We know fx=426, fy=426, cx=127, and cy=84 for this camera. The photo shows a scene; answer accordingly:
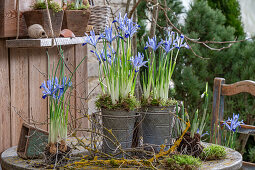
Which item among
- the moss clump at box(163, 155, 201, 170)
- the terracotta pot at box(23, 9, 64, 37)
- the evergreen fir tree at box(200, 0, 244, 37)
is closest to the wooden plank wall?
the terracotta pot at box(23, 9, 64, 37)

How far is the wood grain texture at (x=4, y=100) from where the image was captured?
2.17 metres

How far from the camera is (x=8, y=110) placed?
222 centimetres

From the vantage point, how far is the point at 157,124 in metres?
1.94

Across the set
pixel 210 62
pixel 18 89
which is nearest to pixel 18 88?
pixel 18 89

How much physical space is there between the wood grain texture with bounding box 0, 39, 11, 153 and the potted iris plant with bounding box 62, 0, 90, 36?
0.44 metres

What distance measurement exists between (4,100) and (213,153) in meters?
1.08

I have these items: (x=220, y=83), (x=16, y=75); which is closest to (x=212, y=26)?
(x=220, y=83)

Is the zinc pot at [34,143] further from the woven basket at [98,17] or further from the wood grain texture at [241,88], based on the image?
the wood grain texture at [241,88]

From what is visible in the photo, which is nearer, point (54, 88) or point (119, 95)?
point (54, 88)

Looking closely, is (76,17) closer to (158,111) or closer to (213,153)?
(158,111)

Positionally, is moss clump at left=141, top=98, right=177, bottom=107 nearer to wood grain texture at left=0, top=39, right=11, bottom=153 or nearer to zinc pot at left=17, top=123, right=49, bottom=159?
zinc pot at left=17, top=123, right=49, bottom=159

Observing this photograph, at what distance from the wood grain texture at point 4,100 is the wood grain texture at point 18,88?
0.03 meters

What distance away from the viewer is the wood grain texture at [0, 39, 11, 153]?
217 cm

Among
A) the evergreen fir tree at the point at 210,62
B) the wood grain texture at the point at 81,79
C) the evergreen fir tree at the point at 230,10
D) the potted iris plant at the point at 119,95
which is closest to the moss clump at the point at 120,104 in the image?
the potted iris plant at the point at 119,95
